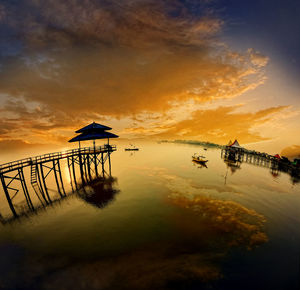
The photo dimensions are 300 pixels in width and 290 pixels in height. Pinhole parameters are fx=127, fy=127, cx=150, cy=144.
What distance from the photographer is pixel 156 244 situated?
1148 centimetres

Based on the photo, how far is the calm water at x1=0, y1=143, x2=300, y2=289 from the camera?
342 inches

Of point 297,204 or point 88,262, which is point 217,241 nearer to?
point 88,262

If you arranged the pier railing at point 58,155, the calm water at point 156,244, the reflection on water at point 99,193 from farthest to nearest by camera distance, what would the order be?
the pier railing at point 58,155 → the reflection on water at point 99,193 → the calm water at point 156,244

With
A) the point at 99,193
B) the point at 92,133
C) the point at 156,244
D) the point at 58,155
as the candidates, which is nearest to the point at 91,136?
the point at 92,133

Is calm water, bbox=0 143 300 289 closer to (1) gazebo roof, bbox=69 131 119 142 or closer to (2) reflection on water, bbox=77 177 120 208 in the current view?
(2) reflection on water, bbox=77 177 120 208

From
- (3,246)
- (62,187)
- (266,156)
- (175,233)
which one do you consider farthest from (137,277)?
(266,156)

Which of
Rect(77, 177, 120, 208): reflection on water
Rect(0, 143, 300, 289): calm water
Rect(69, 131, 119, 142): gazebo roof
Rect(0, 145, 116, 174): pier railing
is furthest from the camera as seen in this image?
Rect(69, 131, 119, 142): gazebo roof

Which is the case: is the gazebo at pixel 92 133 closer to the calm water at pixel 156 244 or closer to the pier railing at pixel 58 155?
the pier railing at pixel 58 155

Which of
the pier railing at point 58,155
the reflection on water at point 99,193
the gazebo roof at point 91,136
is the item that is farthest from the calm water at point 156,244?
the gazebo roof at point 91,136

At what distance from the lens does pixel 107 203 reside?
18703mm

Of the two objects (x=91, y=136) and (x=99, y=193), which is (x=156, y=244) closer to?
(x=99, y=193)

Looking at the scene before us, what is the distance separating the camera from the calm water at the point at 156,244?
8695mm

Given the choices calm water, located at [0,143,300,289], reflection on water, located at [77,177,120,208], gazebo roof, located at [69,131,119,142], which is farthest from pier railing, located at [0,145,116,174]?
reflection on water, located at [77,177,120,208]

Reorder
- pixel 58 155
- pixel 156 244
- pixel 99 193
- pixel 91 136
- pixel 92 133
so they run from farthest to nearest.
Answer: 1. pixel 92 133
2. pixel 91 136
3. pixel 58 155
4. pixel 99 193
5. pixel 156 244
